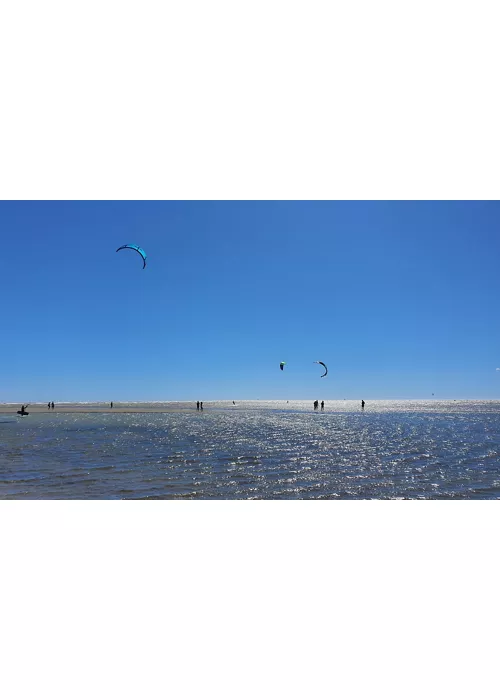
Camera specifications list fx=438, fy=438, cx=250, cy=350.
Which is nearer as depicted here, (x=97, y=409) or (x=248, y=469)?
(x=248, y=469)

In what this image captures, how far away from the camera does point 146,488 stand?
34.9 feet

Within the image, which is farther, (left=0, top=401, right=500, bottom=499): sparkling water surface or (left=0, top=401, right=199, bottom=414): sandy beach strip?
(left=0, top=401, right=199, bottom=414): sandy beach strip

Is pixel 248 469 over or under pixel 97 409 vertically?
over

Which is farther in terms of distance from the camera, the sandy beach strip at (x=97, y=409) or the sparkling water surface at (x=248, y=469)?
the sandy beach strip at (x=97, y=409)

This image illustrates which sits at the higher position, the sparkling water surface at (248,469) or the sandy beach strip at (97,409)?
the sparkling water surface at (248,469)

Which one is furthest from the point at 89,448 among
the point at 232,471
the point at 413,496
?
the point at 413,496

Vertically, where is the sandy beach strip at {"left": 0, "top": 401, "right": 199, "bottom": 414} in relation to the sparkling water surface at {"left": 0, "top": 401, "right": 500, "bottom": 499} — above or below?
below

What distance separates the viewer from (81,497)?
381 inches
